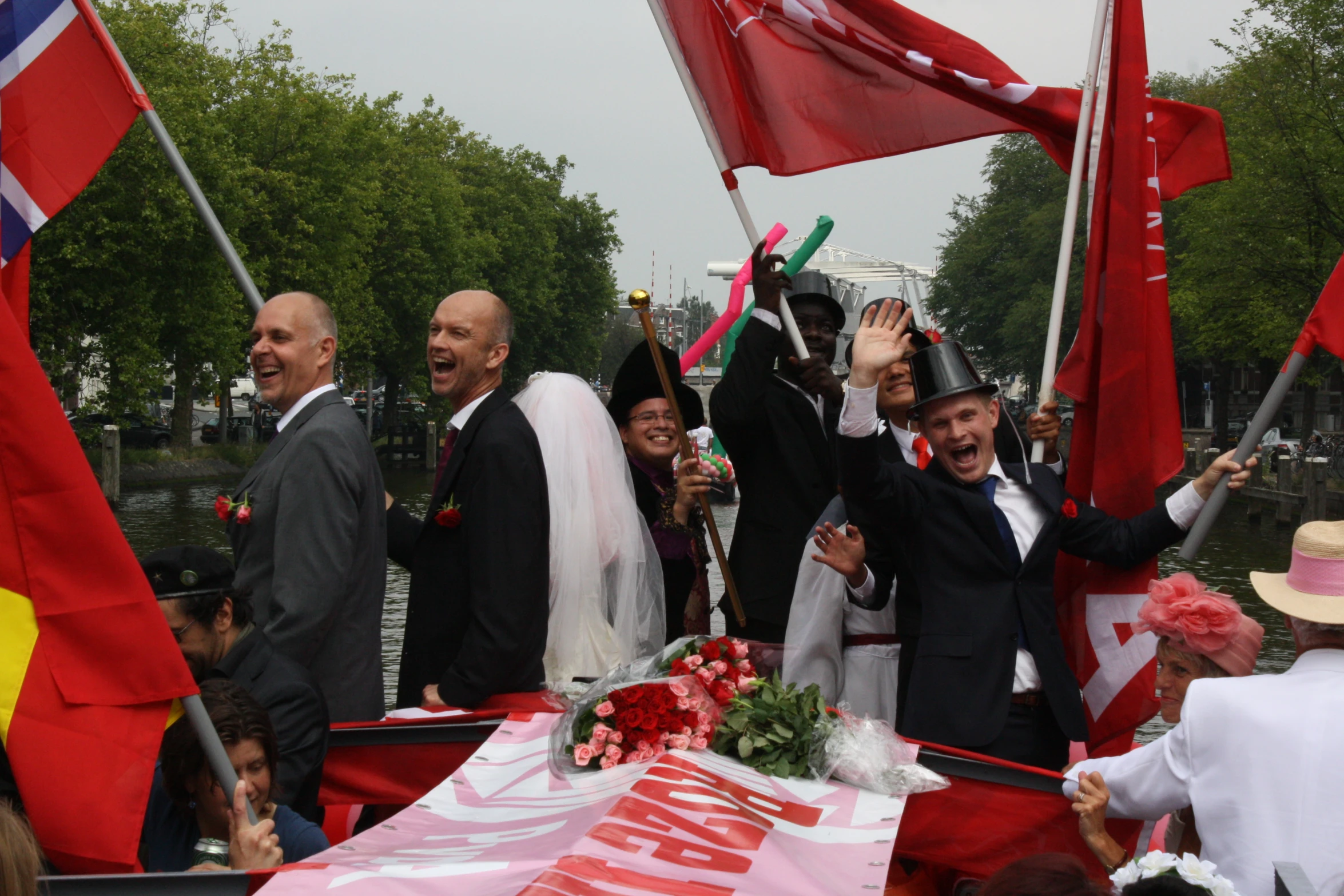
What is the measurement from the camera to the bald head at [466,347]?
4703mm

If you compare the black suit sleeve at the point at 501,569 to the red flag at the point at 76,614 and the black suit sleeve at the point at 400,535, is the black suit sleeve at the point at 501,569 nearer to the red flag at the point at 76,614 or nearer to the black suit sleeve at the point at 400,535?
the black suit sleeve at the point at 400,535

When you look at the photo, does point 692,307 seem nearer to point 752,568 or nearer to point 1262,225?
point 1262,225

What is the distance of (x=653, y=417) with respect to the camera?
6086mm

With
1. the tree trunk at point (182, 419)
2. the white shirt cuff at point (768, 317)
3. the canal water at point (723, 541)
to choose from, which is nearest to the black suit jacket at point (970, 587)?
the white shirt cuff at point (768, 317)

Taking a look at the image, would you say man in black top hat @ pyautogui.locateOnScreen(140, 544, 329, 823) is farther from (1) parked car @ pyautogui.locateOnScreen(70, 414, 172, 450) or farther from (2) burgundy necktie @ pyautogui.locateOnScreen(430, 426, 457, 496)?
(1) parked car @ pyautogui.locateOnScreen(70, 414, 172, 450)

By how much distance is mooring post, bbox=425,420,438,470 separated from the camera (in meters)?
46.2

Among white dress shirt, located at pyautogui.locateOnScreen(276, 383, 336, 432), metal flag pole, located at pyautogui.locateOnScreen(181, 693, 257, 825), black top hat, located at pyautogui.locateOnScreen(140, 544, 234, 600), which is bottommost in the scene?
metal flag pole, located at pyautogui.locateOnScreen(181, 693, 257, 825)

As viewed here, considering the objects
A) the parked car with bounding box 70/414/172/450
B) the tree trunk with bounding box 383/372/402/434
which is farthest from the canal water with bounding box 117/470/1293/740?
the tree trunk with bounding box 383/372/402/434

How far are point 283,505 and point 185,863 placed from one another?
123 centimetres

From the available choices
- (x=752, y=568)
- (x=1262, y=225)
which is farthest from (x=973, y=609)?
(x=1262, y=225)

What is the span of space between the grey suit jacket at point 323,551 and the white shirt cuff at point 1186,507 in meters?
2.61

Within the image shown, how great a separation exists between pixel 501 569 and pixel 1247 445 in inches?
102

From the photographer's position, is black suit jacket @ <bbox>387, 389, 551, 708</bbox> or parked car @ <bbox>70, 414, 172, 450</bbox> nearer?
black suit jacket @ <bbox>387, 389, 551, 708</bbox>

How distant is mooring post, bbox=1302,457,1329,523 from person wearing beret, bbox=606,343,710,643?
2195cm
